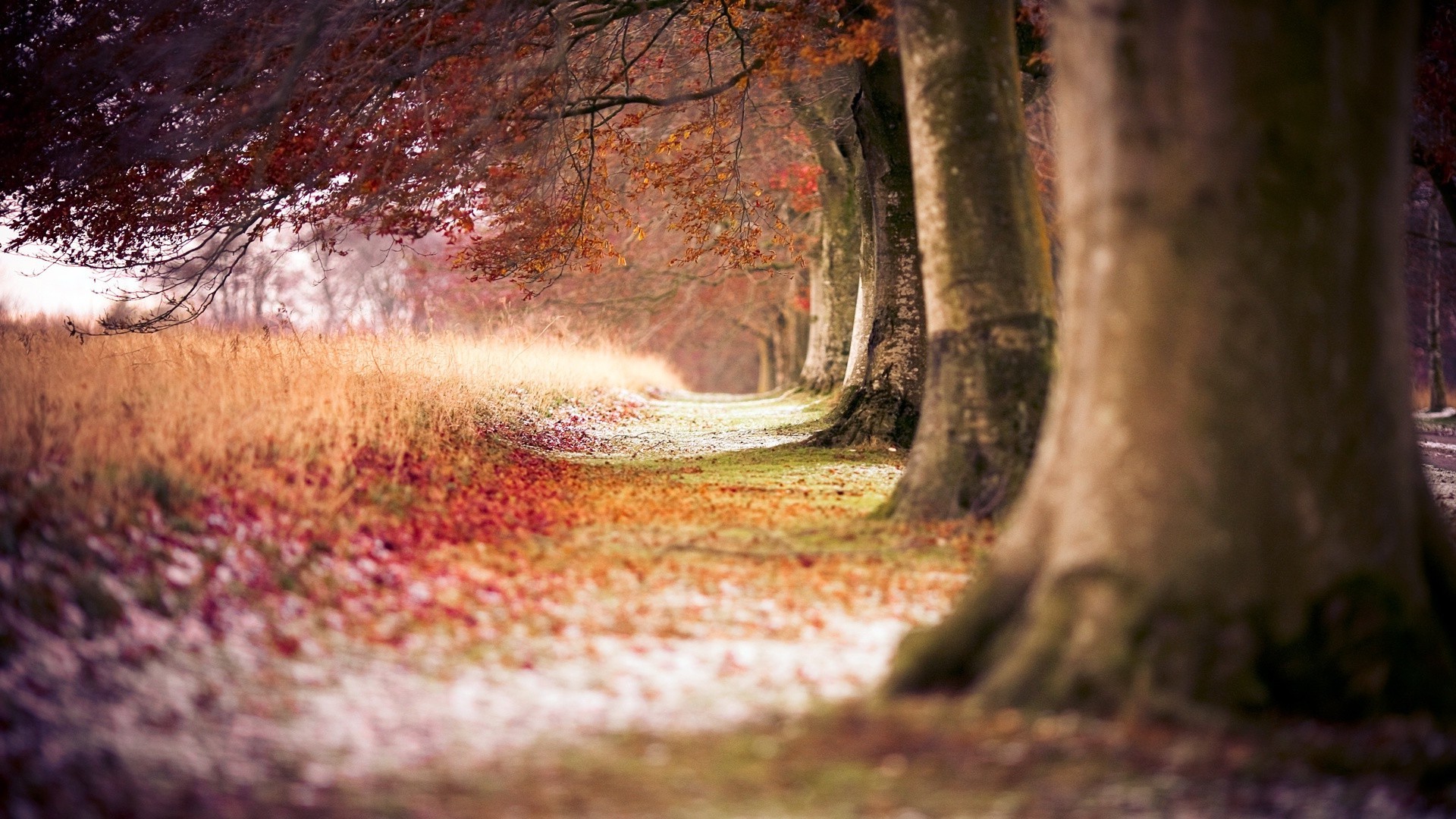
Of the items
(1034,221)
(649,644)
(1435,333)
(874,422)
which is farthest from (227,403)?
(1435,333)

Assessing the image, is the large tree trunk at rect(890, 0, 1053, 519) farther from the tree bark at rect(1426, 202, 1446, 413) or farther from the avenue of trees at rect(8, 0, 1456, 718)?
the tree bark at rect(1426, 202, 1446, 413)

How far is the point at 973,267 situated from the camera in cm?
715

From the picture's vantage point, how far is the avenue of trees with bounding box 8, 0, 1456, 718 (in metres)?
3.57

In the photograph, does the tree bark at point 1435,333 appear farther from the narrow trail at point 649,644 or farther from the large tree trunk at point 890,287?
the narrow trail at point 649,644

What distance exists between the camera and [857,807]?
309 cm

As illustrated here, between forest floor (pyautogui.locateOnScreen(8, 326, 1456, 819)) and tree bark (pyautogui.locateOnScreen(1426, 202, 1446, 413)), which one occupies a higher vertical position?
tree bark (pyautogui.locateOnScreen(1426, 202, 1446, 413))

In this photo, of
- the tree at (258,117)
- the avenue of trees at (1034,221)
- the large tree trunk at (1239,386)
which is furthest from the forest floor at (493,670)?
the tree at (258,117)

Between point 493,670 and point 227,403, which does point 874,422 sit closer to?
point 227,403

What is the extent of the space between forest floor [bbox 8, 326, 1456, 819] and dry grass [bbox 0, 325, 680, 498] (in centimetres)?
6

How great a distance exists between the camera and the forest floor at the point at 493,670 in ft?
10.4

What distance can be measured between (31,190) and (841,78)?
10186 millimetres

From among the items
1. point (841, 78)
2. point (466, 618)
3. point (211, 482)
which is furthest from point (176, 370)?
point (841, 78)

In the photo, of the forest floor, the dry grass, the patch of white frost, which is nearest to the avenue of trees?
the forest floor

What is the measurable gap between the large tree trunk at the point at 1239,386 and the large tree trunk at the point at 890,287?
7082 mm
